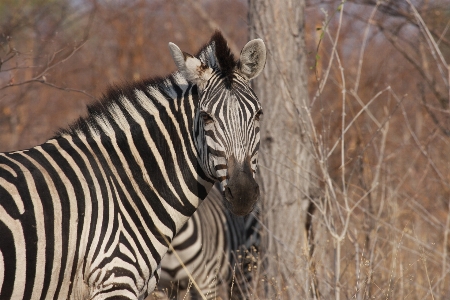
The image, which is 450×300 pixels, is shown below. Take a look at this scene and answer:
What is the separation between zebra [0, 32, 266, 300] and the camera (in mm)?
3506

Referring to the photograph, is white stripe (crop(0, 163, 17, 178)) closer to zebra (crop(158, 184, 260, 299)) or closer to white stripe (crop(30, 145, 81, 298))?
white stripe (crop(30, 145, 81, 298))

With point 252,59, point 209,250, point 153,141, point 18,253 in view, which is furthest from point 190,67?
point 209,250

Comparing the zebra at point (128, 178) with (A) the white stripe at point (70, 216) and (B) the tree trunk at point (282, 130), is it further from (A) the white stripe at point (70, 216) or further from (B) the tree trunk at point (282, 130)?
(B) the tree trunk at point (282, 130)

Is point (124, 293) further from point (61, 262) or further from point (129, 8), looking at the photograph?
point (129, 8)

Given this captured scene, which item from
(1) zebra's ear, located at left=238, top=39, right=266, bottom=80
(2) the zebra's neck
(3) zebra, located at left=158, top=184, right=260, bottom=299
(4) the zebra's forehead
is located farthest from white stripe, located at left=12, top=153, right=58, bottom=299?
(3) zebra, located at left=158, top=184, right=260, bottom=299

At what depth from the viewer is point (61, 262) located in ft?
11.6

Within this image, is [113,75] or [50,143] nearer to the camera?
[50,143]

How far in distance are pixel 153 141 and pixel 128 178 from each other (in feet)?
1.09

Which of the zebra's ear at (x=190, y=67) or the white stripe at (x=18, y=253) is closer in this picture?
the white stripe at (x=18, y=253)

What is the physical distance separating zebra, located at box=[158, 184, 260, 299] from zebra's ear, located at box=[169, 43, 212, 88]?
6.96 ft

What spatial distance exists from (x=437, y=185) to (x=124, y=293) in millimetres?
5882

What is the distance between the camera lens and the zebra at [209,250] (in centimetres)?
612

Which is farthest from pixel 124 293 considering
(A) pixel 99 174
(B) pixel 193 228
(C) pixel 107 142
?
(B) pixel 193 228

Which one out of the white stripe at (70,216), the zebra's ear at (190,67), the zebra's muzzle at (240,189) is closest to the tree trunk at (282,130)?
the zebra's ear at (190,67)
